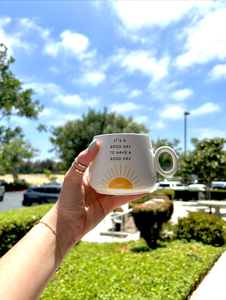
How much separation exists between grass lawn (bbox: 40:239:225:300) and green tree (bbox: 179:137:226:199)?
41.1 ft

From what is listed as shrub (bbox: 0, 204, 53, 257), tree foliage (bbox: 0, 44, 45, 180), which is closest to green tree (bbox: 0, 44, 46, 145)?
tree foliage (bbox: 0, 44, 45, 180)

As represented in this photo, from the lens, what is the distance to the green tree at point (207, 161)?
676 inches

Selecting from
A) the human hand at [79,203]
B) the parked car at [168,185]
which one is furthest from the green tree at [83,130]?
the human hand at [79,203]

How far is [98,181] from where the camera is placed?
5.02 ft

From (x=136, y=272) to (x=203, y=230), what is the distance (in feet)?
7.97

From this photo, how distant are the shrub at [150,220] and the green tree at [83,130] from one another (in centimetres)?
1938

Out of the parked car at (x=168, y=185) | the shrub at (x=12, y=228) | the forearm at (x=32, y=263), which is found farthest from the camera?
the parked car at (x=168, y=185)

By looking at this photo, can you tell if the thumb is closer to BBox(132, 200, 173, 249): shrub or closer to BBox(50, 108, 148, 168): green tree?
BBox(132, 200, 173, 249): shrub

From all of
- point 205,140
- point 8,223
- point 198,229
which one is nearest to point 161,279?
point 198,229

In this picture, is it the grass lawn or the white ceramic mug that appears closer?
the white ceramic mug

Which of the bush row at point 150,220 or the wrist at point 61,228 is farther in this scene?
the bush row at point 150,220

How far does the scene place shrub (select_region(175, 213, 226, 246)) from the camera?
18.9 feet

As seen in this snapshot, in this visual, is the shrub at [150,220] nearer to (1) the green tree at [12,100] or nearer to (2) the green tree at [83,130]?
(1) the green tree at [12,100]

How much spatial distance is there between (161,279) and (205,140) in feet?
51.8
